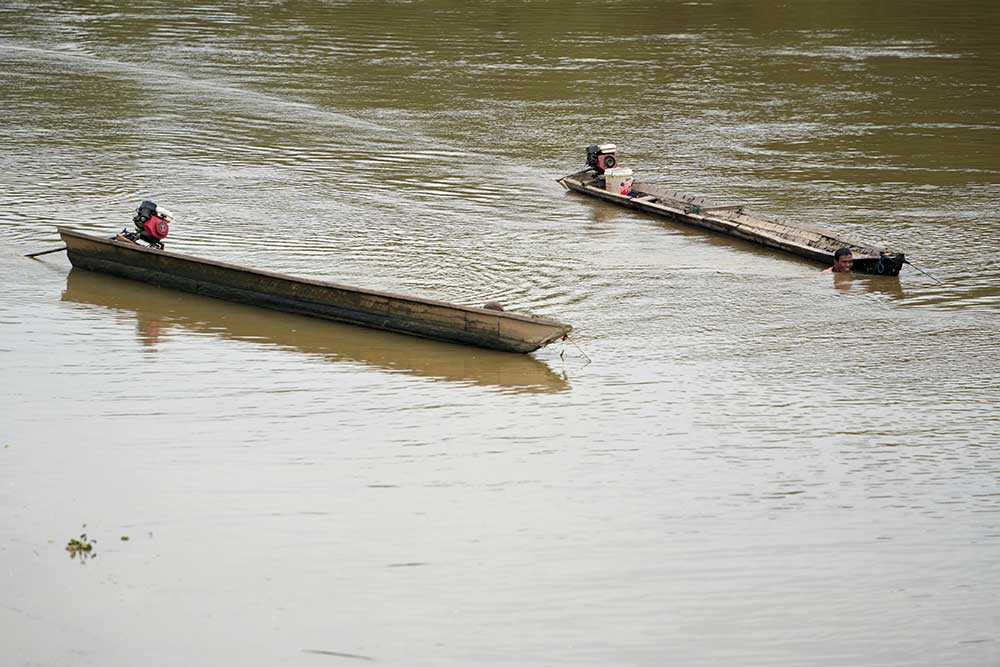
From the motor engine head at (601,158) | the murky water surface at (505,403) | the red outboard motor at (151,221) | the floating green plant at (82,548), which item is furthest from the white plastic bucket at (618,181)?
the floating green plant at (82,548)

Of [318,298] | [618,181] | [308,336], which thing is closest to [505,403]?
[308,336]

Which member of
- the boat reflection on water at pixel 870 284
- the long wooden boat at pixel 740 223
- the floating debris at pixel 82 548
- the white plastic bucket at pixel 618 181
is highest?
the white plastic bucket at pixel 618 181

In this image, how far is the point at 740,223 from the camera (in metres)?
19.1

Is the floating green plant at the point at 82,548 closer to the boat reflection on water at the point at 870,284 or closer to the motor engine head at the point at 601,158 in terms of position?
the boat reflection on water at the point at 870,284

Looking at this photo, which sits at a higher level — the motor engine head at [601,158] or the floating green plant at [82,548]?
the motor engine head at [601,158]

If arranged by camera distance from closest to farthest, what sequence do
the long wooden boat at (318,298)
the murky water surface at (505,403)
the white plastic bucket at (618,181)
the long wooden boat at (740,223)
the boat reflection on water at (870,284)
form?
the murky water surface at (505,403)
the long wooden boat at (318,298)
the boat reflection on water at (870,284)
the long wooden boat at (740,223)
the white plastic bucket at (618,181)

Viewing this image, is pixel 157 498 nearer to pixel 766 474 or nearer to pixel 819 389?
pixel 766 474

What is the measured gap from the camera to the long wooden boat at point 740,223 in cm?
1723

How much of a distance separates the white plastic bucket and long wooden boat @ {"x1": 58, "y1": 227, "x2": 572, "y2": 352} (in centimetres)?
764

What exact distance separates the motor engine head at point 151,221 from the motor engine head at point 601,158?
7894 millimetres

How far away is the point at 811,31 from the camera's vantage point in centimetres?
3775

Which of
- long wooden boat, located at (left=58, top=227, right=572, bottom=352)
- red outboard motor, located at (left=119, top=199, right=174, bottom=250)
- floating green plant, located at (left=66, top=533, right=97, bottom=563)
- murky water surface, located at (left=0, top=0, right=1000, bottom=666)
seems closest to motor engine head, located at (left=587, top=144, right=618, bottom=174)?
murky water surface, located at (left=0, top=0, right=1000, bottom=666)

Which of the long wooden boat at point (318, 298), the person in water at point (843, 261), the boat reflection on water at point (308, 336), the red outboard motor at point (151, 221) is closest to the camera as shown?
the boat reflection on water at point (308, 336)

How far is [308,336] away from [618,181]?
26.4 feet
